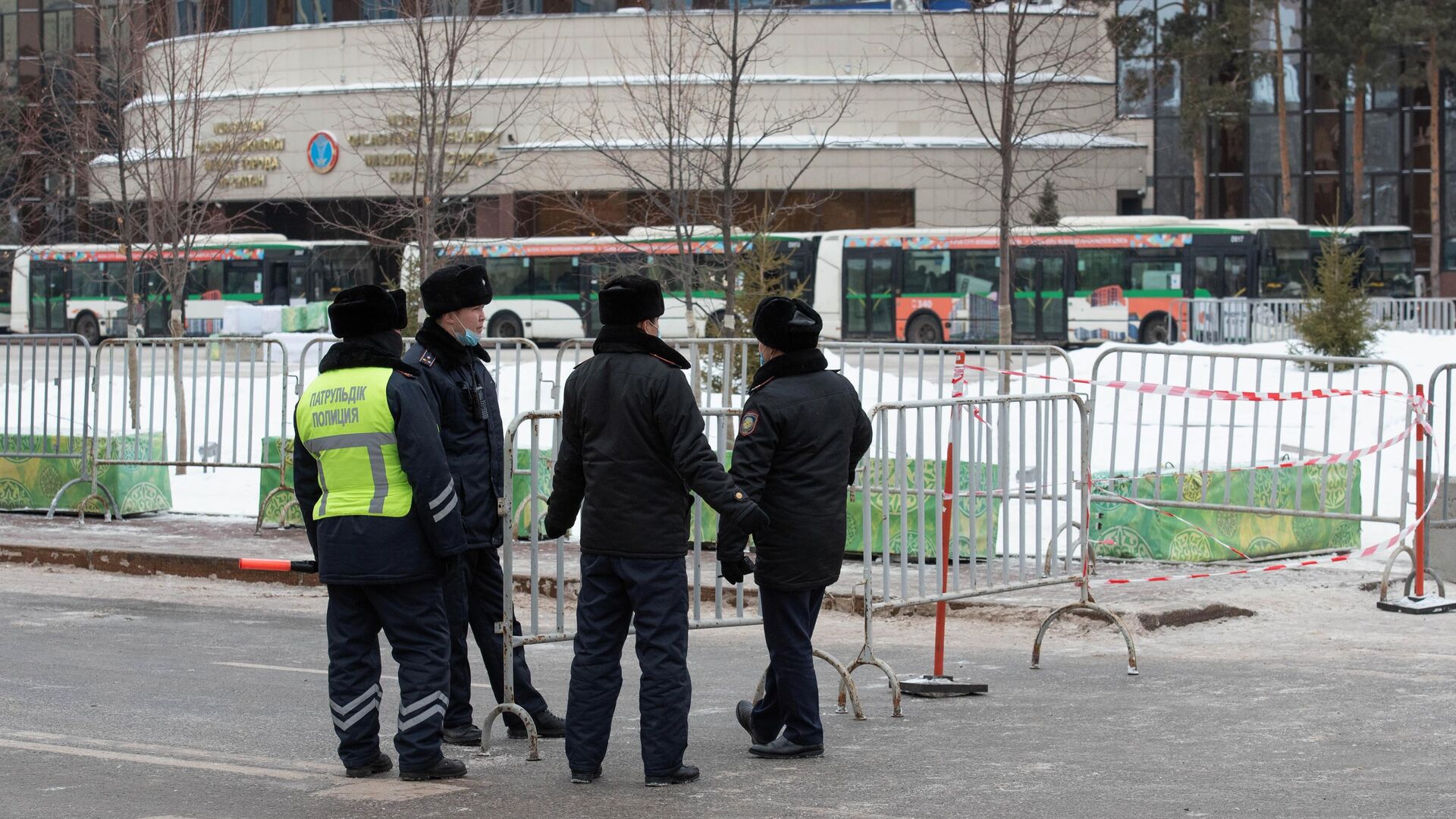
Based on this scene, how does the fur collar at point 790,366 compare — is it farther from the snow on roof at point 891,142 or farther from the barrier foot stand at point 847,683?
the snow on roof at point 891,142

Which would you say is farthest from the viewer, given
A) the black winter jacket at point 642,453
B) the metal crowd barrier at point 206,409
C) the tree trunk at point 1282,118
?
the tree trunk at point 1282,118

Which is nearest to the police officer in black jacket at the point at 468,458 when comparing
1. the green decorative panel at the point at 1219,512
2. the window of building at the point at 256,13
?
the green decorative panel at the point at 1219,512

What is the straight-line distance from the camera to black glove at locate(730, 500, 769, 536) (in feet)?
20.4

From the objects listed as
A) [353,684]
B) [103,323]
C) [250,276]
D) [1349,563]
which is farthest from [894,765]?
[103,323]

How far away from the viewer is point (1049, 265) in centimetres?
3875

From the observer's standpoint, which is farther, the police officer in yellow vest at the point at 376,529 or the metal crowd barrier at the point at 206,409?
the metal crowd barrier at the point at 206,409

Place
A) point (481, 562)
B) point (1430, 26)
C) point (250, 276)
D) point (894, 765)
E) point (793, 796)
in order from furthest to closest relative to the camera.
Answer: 1. point (1430, 26)
2. point (250, 276)
3. point (481, 562)
4. point (894, 765)
5. point (793, 796)

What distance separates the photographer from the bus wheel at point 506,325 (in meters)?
44.1

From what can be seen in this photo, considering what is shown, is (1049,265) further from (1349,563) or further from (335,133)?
(1349,563)

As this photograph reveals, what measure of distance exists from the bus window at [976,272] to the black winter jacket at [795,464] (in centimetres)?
3326

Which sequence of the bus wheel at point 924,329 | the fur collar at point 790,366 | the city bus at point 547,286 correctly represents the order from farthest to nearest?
the city bus at point 547,286 → the bus wheel at point 924,329 → the fur collar at point 790,366

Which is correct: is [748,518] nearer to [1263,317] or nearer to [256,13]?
[1263,317]

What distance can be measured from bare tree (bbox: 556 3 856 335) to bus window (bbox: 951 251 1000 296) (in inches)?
171

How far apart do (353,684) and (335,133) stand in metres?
47.4
